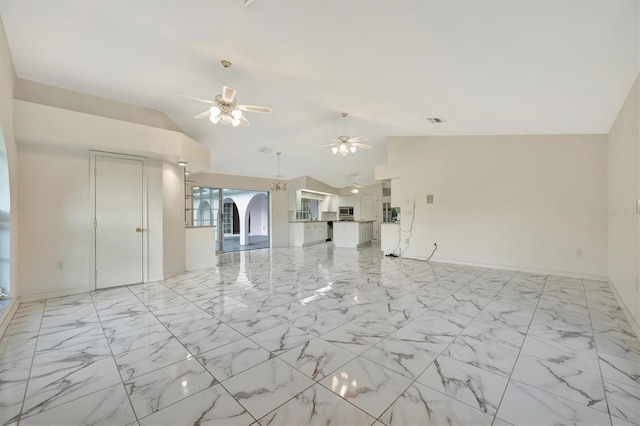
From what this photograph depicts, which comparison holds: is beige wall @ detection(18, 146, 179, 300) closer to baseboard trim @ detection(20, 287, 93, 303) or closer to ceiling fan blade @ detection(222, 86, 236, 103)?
baseboard trim @ detection(20, 287, 93, 303)

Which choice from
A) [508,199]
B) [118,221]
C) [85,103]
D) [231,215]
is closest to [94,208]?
[118,221]

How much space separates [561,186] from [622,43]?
11.5 feet

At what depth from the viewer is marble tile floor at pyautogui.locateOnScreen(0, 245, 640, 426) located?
1524 mm

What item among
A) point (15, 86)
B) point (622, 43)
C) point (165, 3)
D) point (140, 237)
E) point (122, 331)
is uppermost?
point (165, 3)

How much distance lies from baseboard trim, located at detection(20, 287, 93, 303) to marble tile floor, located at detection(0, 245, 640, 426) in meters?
0.17

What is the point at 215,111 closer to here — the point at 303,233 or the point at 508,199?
the point at 508,199

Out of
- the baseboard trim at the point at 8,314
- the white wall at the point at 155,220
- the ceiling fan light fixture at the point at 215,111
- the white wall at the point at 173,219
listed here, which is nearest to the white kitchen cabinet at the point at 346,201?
the white wall at the point at 173,219

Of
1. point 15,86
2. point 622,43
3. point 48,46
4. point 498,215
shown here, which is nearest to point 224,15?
point 48,46

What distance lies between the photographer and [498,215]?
548 cm

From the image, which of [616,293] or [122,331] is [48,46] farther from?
[616,293]

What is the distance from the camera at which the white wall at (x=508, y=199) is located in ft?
15.1

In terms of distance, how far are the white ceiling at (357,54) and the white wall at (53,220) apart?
3.75 ft

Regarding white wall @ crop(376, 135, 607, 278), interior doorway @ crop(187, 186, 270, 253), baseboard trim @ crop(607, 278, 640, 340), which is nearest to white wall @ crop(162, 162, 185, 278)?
interior doorway @ crop(187, 186, 270, 253)

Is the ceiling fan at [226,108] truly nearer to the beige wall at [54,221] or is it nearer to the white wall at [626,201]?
the beige wall at [54,221]
